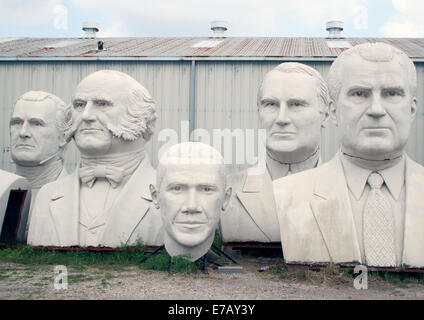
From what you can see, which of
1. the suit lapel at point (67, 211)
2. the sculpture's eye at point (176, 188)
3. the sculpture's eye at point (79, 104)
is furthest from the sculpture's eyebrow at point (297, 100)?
the suit lapel at point (67, 211)

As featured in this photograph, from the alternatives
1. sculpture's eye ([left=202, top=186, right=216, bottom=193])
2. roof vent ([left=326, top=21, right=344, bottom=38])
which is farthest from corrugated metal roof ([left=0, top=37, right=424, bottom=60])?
sculpture's eye ([left=202, top=186, right=216, bottom=193])

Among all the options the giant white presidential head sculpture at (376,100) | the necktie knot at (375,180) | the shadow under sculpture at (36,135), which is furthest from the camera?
the shadow under sculpture at (36,135)

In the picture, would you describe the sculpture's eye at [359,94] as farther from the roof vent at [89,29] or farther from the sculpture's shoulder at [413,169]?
the roof vent at [89,29]

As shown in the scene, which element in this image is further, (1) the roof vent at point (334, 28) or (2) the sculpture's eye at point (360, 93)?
(1) the roof vent at point (334, 28)

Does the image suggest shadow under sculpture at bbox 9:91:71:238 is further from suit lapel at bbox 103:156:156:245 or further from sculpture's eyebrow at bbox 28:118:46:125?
suit lapel at bbox 103:156:156:245

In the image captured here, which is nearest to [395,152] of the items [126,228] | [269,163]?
[269,163]

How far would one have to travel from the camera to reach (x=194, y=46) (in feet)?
44.8

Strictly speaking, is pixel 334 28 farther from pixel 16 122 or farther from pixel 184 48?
pixel 16 122

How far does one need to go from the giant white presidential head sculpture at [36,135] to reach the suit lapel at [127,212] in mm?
1982

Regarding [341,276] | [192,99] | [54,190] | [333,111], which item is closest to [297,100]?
[333,111]

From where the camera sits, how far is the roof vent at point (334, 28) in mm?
15180

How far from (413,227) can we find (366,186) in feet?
1.96

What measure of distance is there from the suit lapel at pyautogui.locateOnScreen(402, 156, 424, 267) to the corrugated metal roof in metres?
7.12

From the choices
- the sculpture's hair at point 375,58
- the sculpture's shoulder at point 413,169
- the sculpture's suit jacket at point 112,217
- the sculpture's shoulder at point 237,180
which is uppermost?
the sculpture's hair at point 375,58
